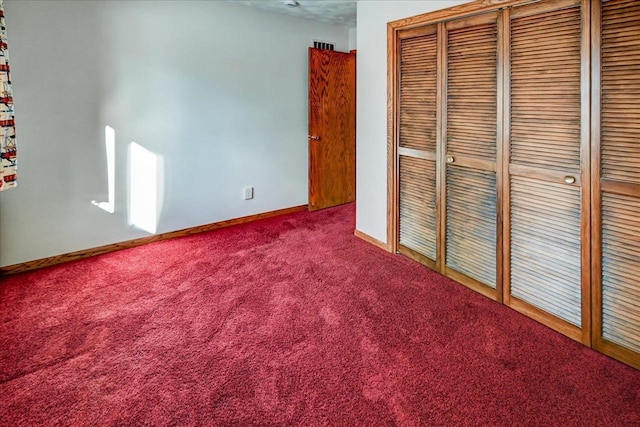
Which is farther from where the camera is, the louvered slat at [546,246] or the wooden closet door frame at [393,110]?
the wooden closet door frame at [393,110]

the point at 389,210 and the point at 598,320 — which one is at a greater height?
the point at 389,210

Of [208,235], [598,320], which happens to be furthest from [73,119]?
[598,320]

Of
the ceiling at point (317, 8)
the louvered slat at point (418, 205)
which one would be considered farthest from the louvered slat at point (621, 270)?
the ceiling at point (317, 8)

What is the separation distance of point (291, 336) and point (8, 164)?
80.4 inches

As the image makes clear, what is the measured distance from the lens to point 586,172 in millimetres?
1966

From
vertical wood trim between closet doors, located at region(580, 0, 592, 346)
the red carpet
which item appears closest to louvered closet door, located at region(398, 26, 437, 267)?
the red carpet

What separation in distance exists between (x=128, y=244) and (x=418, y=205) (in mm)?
2569

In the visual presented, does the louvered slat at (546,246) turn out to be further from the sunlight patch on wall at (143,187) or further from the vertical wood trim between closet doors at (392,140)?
the sunlight patch on wall at (143,187)

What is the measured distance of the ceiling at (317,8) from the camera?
153 inches

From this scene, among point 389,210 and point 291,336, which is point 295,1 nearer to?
point 389,210

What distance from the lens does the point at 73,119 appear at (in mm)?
3207

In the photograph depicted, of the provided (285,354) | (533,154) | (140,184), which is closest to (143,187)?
(140,184)

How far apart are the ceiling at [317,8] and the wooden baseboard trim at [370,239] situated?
218cm

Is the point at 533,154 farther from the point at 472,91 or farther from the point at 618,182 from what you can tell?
the point at 472,91
